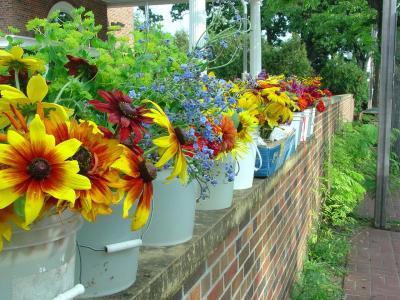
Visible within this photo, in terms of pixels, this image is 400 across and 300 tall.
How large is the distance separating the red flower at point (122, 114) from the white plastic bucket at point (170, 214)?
1.18ft

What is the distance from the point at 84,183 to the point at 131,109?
0.28 m

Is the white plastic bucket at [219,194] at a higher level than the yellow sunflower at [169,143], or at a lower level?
lower

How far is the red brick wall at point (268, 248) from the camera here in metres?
1.84

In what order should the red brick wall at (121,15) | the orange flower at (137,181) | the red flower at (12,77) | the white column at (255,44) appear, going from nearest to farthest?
1. the orange flower at (137,181)
2. the red flower at (12,77)
3. the white column at (255,44)
4. the red brick wall at (121,15)

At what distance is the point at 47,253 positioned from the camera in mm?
907

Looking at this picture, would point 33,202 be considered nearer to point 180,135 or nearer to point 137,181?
point 137,181

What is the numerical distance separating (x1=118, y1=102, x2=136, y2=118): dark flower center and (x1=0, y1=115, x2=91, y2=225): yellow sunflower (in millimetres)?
235

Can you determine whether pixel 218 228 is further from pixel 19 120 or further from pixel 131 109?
pixel 19 120

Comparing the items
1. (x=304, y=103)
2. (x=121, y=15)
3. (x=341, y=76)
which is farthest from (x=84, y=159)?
(x=121, y=15)

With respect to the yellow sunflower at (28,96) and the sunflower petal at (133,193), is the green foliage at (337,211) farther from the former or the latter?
the yellow sunflower at (28,96)

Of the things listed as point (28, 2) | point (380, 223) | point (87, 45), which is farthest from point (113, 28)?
point (28, 2)

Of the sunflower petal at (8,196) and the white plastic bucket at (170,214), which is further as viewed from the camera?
the white plastic bucket at (170,214)

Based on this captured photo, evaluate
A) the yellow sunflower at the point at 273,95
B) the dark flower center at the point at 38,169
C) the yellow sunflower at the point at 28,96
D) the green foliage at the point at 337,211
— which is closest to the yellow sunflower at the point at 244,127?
the yellow sunflower at the point at 273,95

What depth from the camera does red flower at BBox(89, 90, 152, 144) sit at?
1021mm
